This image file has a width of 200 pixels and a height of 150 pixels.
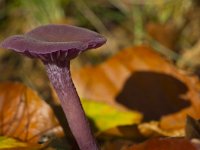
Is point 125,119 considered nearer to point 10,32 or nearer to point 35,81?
point 35,81

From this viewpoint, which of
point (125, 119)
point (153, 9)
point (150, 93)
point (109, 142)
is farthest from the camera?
point (153, 9)

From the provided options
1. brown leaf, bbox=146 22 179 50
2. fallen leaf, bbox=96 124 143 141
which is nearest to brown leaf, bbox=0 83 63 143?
fallen leaf, bbox=96 124 143 141

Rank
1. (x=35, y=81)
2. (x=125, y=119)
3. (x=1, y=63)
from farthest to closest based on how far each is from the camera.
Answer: (x=1, y=63)
(x=35, y=81)
(x=125, y=119)

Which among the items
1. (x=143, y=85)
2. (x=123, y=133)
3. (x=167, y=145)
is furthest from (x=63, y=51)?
(x=143, y=85)

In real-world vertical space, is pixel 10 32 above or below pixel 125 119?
above

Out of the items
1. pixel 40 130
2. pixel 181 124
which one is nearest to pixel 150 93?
pixel 181 124

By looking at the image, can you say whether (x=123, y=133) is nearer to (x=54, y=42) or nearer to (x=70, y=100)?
(x=70, y=100)

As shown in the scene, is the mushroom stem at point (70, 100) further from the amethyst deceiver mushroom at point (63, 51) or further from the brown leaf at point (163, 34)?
the brown leaf at point (163, 34)
